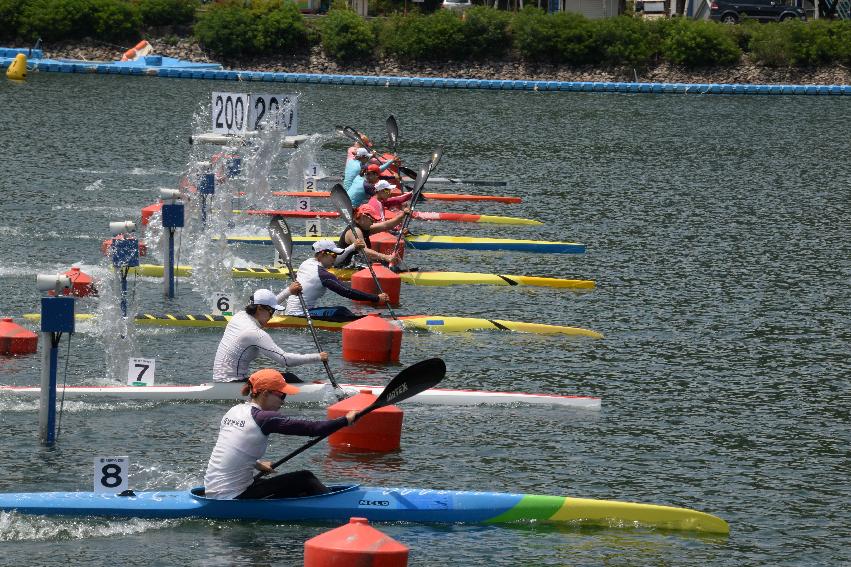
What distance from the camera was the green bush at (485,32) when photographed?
7609 cm

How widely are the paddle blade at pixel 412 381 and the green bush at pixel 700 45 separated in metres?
63.8

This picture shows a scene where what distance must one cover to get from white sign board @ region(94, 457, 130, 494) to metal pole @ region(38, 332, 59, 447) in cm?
226

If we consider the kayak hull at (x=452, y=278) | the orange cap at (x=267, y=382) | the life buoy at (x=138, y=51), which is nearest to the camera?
the orange cap at (x=267, y=382)

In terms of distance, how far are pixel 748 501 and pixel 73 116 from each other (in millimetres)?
40947

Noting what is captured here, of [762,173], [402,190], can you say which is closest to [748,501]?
[402,190]

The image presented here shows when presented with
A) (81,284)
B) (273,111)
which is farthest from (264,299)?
(273,111)

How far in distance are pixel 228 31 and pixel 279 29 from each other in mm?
2660

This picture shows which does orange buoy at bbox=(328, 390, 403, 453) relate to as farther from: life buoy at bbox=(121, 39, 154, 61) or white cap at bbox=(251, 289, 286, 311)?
life buoy at bbox=(121, 39, 154, 61)

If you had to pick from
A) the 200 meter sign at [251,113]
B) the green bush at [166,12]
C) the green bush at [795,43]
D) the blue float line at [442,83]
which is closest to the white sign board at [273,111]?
the 200 meter sign at [251,113]

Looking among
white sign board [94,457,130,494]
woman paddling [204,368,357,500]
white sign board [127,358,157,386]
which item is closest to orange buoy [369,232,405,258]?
white sign board [127,358,157,386]

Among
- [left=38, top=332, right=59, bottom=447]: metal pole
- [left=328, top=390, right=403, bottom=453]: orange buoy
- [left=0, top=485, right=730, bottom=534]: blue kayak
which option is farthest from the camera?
[left=328, top=390, right=403, bottom=453]: orange buoy

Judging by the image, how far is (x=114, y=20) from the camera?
254ft

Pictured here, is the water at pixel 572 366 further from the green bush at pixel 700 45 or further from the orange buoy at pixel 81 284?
the green bush at pixel 700 45

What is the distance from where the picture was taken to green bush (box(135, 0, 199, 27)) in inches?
3093
